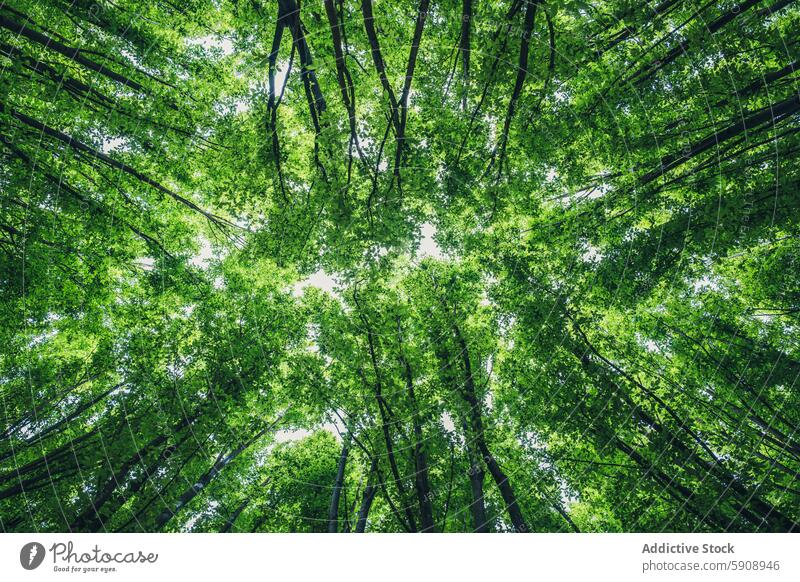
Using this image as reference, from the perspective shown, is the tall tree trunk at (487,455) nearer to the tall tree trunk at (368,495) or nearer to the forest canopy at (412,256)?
the forest canopy at (412,256)

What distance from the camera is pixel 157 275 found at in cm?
1204

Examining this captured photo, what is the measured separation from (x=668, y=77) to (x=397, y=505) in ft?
37.7

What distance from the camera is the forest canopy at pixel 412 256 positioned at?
720 centimetres
